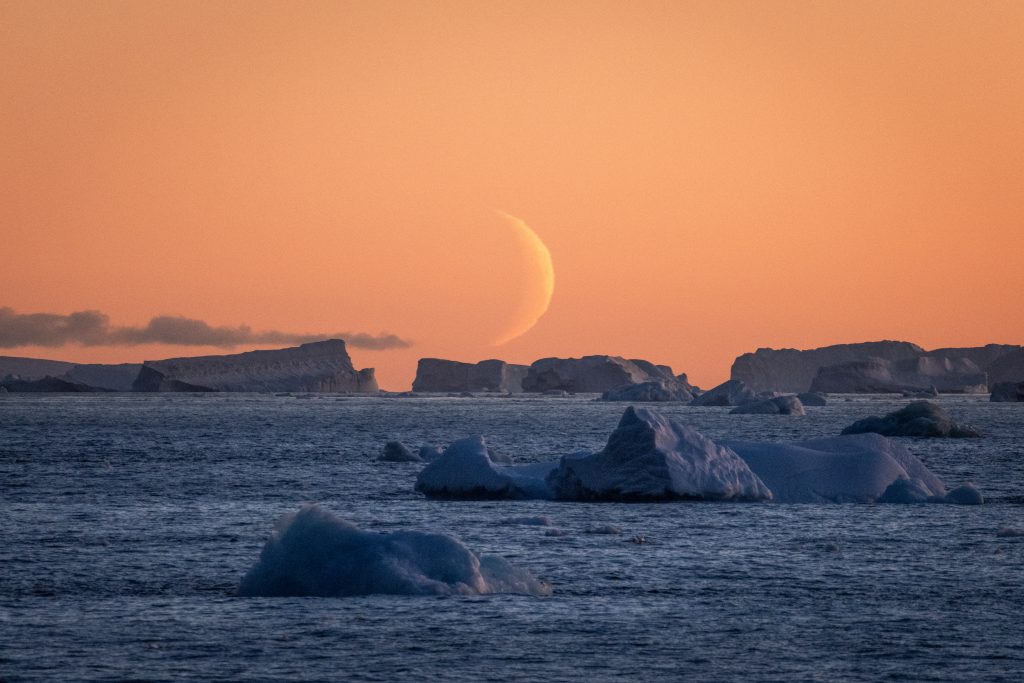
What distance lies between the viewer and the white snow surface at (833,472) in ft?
87.5

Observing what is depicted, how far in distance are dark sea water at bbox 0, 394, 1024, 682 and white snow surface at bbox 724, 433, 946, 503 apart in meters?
0.97

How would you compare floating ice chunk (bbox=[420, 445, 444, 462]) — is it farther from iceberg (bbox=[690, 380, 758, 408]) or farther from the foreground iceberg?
iceberg (bbox=[690, 380, 758, 408])

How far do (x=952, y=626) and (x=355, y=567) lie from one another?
661 centimetres

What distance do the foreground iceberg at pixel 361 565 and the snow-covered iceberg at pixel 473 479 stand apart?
12012mm

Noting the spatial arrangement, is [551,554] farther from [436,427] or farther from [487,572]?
[436,427]

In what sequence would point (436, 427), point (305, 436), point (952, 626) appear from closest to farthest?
point (952, 626) → point (305, 436) → point (436, 427)

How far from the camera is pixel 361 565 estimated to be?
15273mm

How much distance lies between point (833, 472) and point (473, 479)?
7.46 m

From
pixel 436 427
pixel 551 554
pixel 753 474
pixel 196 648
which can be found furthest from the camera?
pixel 436 427

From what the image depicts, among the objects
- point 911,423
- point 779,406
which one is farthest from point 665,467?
point 779,406

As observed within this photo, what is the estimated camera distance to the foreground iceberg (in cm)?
1520

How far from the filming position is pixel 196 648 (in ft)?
41.0

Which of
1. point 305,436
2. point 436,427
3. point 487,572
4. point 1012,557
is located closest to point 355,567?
point 487,572

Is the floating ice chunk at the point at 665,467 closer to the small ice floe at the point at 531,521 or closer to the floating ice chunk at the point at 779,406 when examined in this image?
the small ice floe at the point at 531,521
